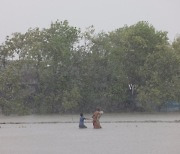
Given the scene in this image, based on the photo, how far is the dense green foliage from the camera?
139ft

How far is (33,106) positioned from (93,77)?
626 cm

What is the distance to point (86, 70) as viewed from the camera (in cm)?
4409

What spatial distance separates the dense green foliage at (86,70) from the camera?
4228 cm

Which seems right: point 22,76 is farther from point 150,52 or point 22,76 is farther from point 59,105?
point 150,52

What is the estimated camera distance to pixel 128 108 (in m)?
45.4

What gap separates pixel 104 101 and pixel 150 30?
25.8ft
